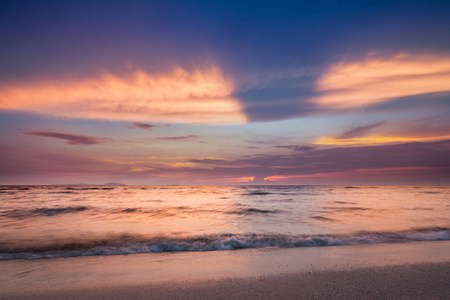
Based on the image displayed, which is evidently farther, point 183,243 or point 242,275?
point 183,243

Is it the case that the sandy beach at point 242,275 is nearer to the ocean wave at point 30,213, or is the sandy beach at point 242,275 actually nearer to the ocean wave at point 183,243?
the ocean wave at point 183,243

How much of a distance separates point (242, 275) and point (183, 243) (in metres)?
3.35

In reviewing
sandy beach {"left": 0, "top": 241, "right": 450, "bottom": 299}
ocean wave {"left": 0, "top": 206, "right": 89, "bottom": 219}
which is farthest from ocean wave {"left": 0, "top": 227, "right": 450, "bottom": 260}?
ocean wave {"left": 0, "top": 206, "right": 89, "bottom": 219}

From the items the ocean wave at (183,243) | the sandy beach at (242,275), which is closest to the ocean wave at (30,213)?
the ocean wave at (183,243)

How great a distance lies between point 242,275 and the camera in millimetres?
4602

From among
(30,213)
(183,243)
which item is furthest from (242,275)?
(30,213)

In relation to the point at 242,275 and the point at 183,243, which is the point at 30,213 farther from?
the point at 242,275

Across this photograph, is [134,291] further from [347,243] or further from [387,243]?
[387,243]

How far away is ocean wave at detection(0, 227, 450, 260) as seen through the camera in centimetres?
676

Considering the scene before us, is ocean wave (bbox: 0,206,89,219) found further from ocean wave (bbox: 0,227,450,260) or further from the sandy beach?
the sandy beach

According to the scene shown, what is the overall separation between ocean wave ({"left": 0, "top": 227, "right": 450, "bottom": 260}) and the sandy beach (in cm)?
59

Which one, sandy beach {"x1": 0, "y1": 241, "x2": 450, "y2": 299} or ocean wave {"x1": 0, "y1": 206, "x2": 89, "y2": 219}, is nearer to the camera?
sandy beach {"x1": 0, "y1": 241, "x2": 450, "y2": 299}

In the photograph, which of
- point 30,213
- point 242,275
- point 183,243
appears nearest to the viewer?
point 242,275

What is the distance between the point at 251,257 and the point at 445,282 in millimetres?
3611
